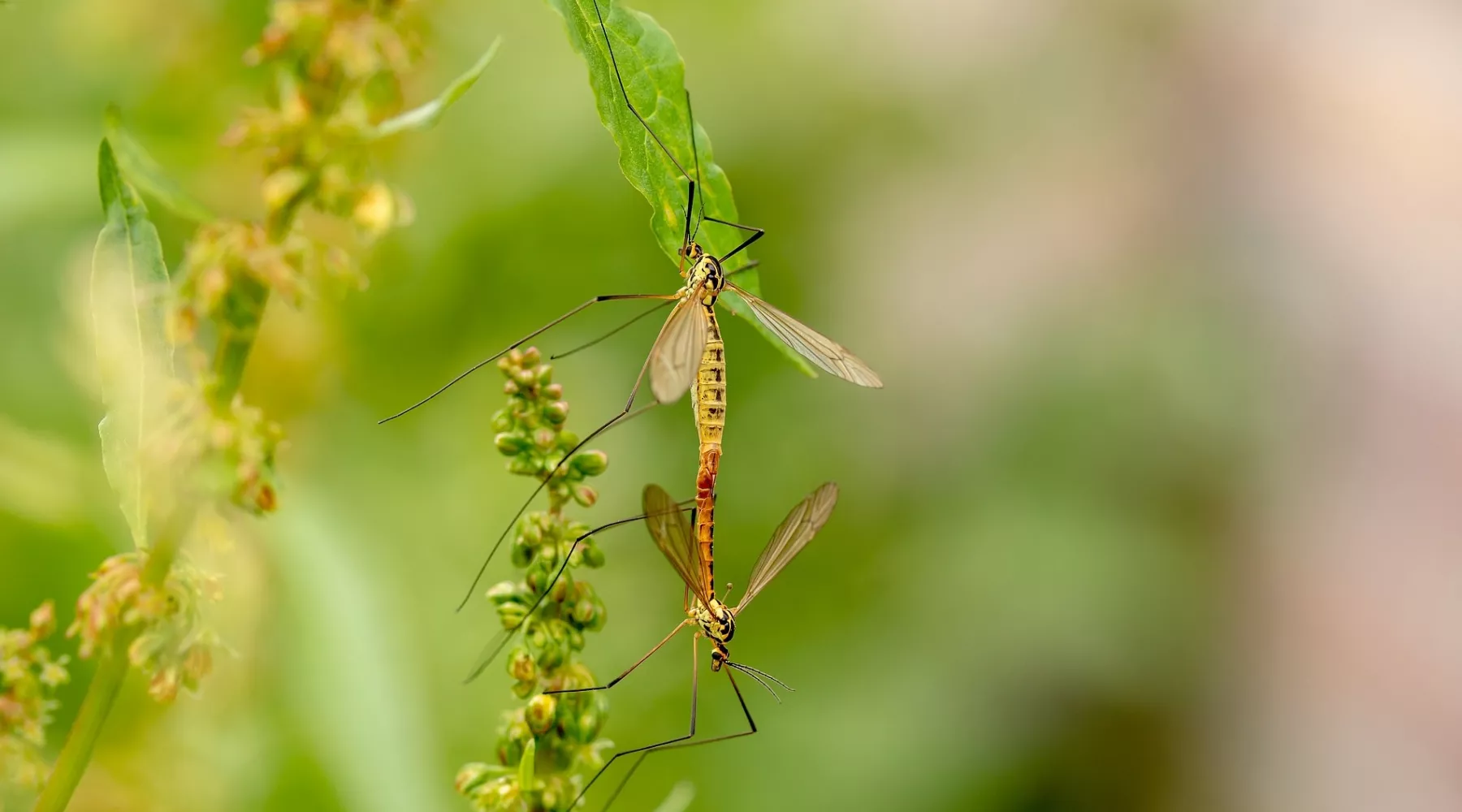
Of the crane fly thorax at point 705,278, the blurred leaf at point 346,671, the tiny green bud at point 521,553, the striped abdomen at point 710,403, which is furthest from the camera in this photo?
the striped abdomen at point 710,403

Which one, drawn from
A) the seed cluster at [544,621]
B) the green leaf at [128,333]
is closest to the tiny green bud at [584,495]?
the seed cluster at [544,621]

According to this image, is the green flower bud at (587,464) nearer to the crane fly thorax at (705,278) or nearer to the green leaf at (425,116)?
the green leaf at (425,116)

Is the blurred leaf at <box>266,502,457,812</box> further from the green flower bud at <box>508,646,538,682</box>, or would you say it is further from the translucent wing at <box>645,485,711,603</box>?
the green flower bud at <box>508,646,538,682</box>

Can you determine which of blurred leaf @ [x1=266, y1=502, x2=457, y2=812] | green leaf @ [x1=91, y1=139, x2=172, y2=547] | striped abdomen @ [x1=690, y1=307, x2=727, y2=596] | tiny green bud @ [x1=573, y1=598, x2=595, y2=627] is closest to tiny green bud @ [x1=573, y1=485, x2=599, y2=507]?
tiny green bud @ [x1=573, y1=598, x2=595, y2=627]

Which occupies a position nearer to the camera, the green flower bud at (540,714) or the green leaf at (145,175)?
the green leaf at (145,175)

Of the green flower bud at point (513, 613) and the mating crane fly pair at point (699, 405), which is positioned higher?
the mating crane fly pair at point (699, 405)

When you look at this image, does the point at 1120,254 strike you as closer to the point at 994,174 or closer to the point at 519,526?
the point at 994,174

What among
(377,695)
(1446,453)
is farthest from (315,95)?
(1446,453)
